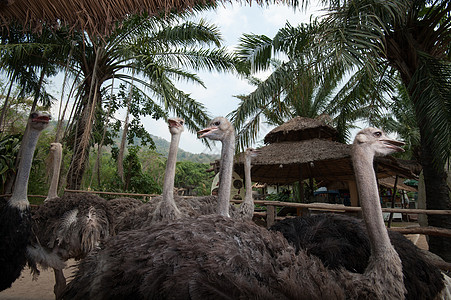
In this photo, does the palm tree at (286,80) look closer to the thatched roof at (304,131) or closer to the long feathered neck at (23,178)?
the thatched roof at (304,131)

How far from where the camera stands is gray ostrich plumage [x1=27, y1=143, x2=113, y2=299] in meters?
2.85

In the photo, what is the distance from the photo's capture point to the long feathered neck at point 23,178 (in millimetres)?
2621

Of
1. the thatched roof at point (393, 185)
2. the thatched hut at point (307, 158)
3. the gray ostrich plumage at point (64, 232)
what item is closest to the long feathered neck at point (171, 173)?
the gray ostrich plumage at point (64, 232)

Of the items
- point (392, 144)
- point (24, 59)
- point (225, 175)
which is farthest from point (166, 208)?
point (24, 59)

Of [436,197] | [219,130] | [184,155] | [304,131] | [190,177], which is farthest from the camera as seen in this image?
[184,155]

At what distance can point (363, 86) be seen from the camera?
6574 millimetres

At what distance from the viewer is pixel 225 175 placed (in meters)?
A: 2.73

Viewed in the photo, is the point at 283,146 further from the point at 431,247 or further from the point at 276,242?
the point at 276,242

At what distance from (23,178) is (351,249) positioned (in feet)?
9.44

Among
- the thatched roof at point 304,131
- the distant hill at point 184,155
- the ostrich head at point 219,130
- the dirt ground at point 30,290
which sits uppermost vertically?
the distant hill at point 184,155

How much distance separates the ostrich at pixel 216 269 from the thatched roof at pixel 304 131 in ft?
21.7

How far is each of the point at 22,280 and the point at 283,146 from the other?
20.0ft

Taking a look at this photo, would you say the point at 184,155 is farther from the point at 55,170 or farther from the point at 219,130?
the point at 219,130

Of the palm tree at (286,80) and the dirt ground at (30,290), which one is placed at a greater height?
the palm tree at (286,80)
